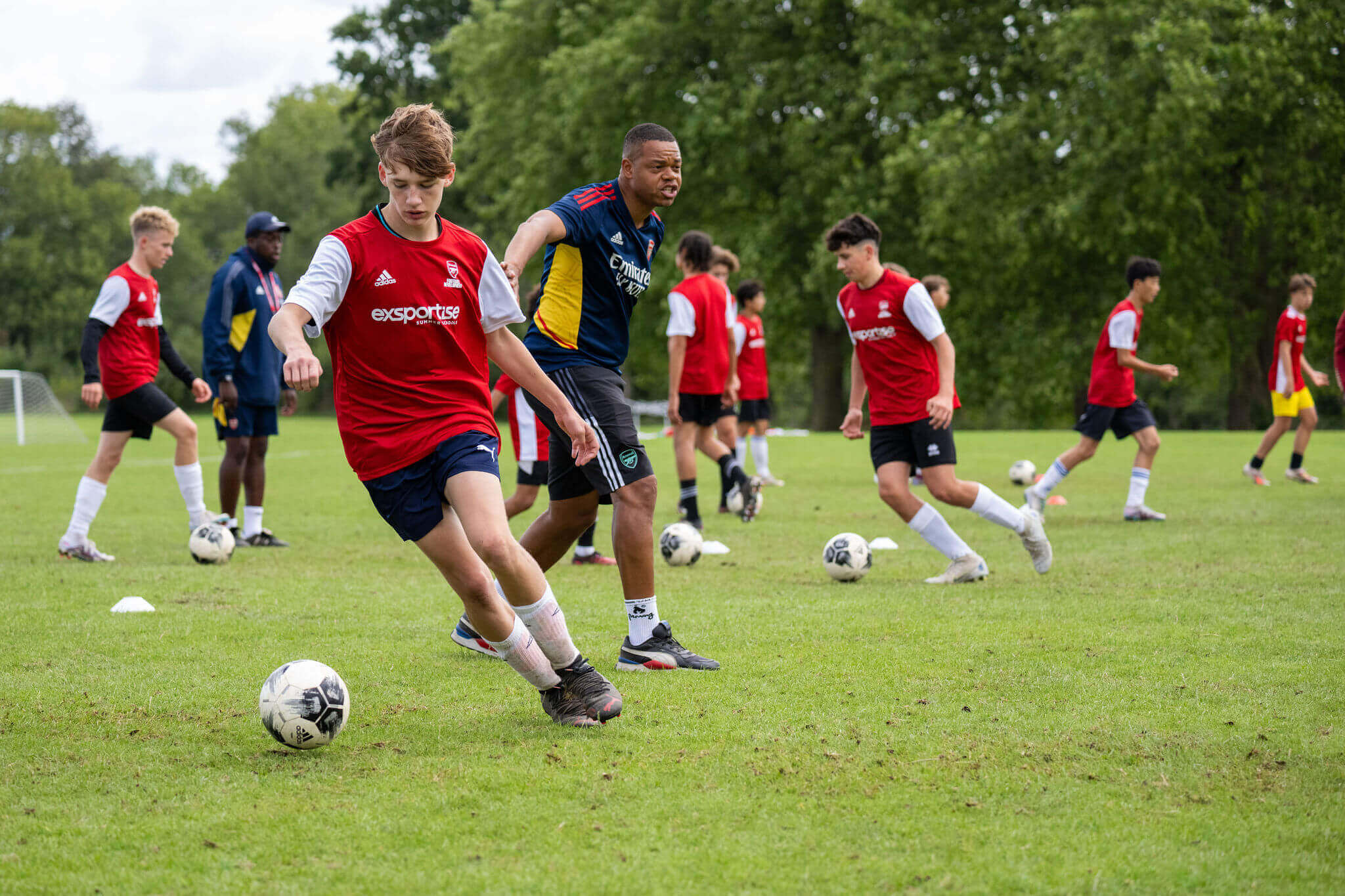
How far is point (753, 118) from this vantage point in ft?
104

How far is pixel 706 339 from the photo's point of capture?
1117cm

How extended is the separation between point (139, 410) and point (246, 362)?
965 mm

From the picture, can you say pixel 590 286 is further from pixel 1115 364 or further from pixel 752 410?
pixel 752 410

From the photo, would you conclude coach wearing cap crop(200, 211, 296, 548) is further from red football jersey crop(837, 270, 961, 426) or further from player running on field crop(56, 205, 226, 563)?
red football jersey crop(837, 270, 961, 426)

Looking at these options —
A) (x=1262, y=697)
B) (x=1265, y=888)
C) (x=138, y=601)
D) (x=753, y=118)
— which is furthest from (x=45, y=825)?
(x=753, y=118)

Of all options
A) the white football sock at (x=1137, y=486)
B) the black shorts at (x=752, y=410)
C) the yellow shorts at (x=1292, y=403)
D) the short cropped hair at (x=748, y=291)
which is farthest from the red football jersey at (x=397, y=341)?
the yellow shorts at (x=1292, y=403)

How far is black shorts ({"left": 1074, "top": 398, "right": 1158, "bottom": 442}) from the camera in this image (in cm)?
1100

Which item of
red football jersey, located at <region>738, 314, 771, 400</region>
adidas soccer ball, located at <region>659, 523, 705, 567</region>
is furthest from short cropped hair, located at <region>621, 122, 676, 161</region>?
red football jersey, located at <region>738, 314, 771, 400</region>

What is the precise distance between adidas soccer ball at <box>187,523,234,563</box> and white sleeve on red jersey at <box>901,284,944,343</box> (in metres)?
4.91

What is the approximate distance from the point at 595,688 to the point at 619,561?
1076mm

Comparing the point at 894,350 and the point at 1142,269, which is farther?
the point at 1142,269

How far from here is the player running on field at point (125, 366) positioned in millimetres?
8859

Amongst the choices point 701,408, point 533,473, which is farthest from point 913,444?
point 701,408

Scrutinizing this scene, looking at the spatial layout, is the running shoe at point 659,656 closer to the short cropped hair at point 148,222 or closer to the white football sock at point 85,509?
the white football sock at point 85,509
